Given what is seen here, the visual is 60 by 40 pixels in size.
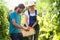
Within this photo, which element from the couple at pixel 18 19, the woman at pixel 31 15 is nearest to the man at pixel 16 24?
the couple at pixel 18 19

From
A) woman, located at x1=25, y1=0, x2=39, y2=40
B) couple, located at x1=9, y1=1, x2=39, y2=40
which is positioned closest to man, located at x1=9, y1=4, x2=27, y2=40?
couple, located at x1=9, y1=1, x2=39, y2=40

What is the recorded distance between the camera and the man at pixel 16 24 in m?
4.81

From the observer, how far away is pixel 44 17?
488 centimetres

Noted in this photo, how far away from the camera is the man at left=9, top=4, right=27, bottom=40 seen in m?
4.81

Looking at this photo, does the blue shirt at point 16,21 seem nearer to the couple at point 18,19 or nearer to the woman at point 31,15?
the couple at point 18,19

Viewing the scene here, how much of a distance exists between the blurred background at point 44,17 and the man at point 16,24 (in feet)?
0.22

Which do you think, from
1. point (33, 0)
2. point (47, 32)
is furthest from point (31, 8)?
point (47, 32)

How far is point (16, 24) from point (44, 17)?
42cm

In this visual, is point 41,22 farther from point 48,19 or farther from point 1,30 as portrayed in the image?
point 1,30

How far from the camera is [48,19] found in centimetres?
483

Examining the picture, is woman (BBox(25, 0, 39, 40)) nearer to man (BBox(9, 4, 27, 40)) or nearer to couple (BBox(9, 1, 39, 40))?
couple (BBox(9, 1, 39, 40))

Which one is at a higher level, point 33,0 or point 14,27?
point 33,0

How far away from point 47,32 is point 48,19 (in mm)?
206

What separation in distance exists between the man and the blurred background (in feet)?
0.22
